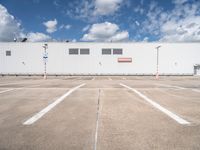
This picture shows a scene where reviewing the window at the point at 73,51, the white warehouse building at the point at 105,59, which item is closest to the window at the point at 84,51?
the white warehouse building at the point at 105,59

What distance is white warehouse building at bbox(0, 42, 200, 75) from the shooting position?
137 ft

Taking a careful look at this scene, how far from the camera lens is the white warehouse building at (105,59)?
4191cm

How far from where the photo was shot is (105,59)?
42.2 m

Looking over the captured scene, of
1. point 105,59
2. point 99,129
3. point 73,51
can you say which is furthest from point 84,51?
point 99,129

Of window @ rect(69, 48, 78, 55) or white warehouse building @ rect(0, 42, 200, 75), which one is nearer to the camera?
white warehouse building @ rect(0, 42, 200, 75)

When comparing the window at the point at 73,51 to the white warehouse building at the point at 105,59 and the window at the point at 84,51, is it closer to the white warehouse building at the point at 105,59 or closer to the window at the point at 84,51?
the white warehouse building at the point at 105,59

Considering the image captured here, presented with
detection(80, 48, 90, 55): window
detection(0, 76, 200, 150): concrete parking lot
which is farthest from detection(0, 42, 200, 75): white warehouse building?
detection(0, 76, 200, 150): concrete parking lot

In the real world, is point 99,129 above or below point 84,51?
below

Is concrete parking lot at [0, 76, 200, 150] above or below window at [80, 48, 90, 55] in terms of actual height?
below

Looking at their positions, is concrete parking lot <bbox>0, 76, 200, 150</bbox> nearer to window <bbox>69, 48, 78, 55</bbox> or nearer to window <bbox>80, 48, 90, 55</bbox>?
window <bbox>80, 48, 90, 55</bbox>

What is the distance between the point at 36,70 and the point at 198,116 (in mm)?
41823

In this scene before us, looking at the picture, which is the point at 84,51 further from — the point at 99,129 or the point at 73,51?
the point at 99,129

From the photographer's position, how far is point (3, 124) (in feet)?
15.5

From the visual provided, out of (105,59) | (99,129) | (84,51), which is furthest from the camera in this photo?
(84,51)
